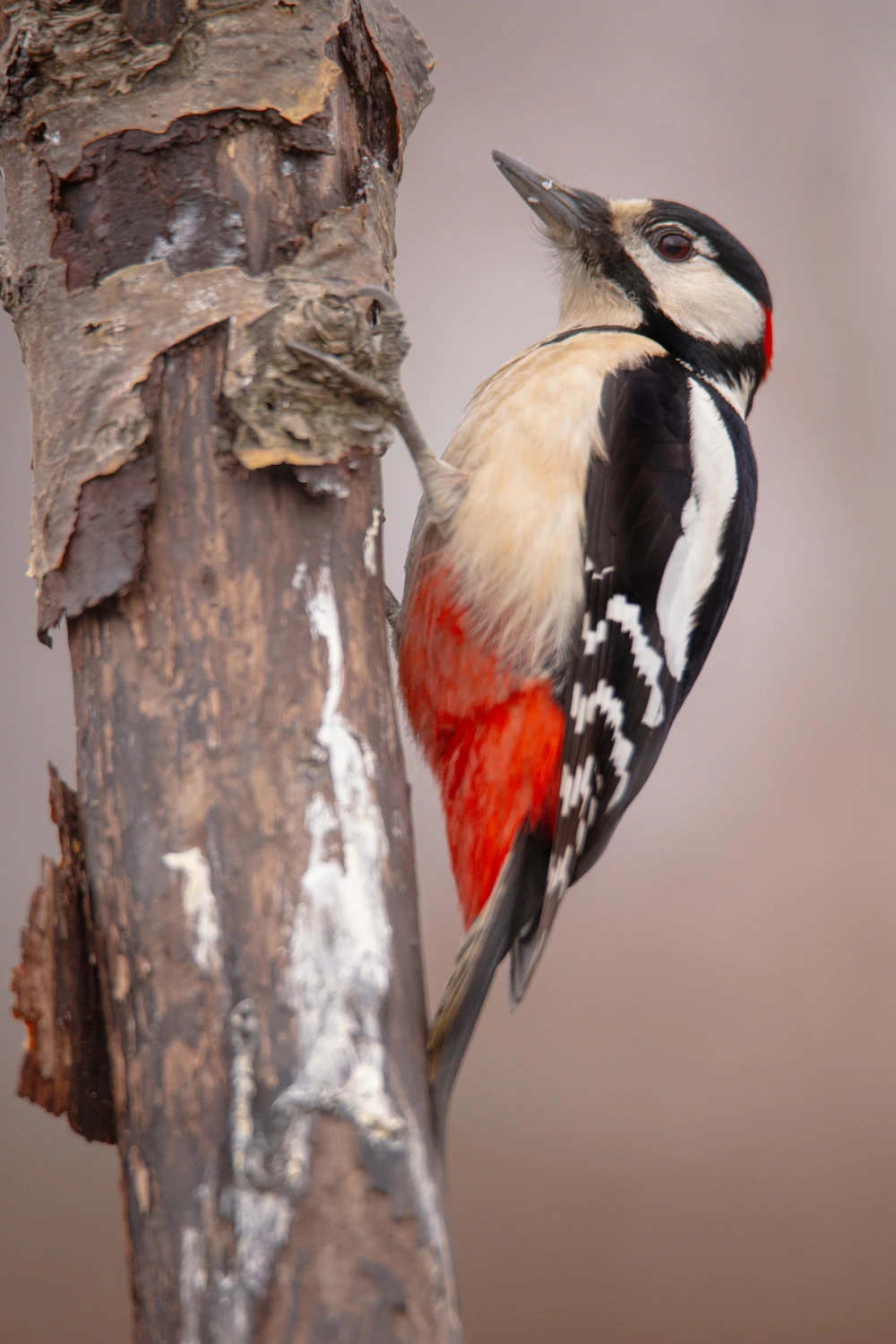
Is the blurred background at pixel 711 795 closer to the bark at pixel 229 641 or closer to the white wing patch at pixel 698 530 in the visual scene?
the white wing patch at pixel 698 530

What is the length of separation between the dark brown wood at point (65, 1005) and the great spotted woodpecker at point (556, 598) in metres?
0.49

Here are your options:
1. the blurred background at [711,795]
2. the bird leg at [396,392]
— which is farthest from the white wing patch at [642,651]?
the blurred background at [711,795]

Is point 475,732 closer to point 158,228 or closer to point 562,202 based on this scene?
point 158,228

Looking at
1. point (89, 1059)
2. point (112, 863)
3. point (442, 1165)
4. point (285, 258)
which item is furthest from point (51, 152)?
point (442, 1165)

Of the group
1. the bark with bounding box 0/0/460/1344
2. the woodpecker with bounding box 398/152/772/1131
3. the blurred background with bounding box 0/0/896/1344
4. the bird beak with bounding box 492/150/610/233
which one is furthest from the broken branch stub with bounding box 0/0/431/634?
the blurred background with bounding box 0/0/896/1344

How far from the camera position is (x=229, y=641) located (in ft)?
3.42

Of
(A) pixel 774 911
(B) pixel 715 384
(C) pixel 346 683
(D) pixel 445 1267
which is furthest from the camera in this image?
(A) pixel 774 911

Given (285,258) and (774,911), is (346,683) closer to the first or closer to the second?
(285,258)

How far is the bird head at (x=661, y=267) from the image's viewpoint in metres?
1.79

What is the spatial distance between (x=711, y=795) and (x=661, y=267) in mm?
1196

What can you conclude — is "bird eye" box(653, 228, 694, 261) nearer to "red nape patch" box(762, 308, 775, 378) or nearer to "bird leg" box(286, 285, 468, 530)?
"red nape patch" box(762, 308, 775, 378)

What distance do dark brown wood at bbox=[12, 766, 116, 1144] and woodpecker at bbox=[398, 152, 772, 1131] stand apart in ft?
1.56

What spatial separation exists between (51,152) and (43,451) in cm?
28

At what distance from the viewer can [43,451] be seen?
1.12 meters
